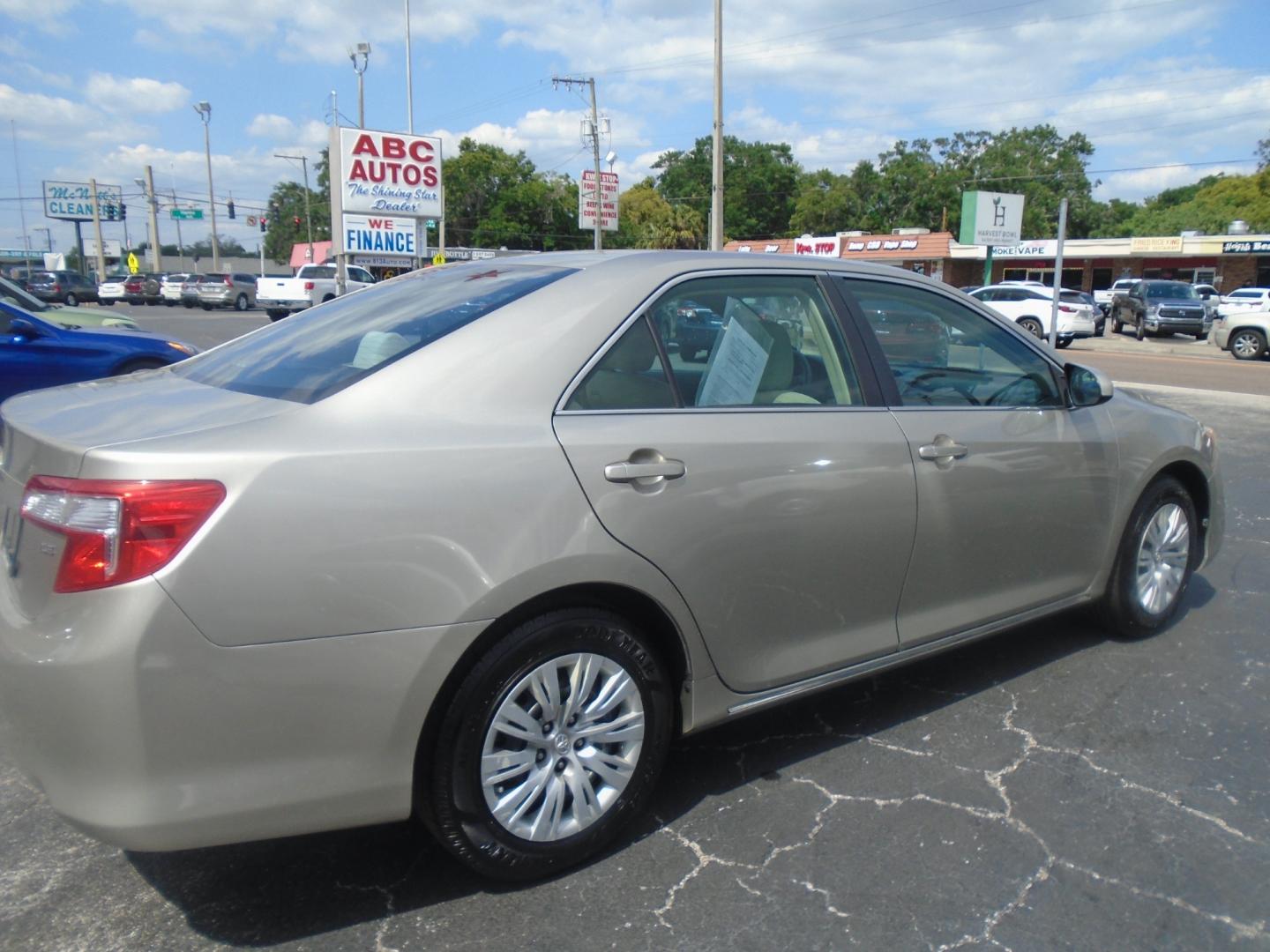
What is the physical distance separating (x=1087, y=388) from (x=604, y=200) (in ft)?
108

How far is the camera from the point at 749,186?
97.5 m

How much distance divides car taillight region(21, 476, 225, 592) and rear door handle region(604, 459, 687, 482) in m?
0.95

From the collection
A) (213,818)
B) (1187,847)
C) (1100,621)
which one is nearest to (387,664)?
(213,818)

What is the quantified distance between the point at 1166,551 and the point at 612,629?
10.0 feet

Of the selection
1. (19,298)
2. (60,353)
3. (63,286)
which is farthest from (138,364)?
(63,286)

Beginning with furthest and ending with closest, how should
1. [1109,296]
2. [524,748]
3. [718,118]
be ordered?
[1109,296], [718,118], [524,748]

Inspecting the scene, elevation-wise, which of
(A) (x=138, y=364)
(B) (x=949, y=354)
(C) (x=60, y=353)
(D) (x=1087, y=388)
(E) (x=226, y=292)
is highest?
(B) (x=949, y=354)

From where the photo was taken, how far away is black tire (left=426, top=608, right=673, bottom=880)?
2414mm

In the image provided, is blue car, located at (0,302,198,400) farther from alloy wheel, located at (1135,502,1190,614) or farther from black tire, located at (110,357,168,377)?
alloy wheel, located at (1135,502,1190,614)

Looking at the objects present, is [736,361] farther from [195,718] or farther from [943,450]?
[195,718]

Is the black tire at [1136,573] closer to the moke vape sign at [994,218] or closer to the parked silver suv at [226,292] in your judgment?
the moke vape sign at [994,218]

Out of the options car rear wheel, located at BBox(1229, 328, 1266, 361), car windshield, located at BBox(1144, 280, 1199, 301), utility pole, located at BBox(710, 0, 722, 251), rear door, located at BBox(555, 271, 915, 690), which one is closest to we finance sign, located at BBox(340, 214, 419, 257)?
utility pole, located at BBox(710, 0, 722, 251)

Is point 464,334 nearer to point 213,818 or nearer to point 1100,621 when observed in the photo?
point 213,818

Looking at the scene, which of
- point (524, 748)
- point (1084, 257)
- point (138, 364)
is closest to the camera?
point (524, 748)
